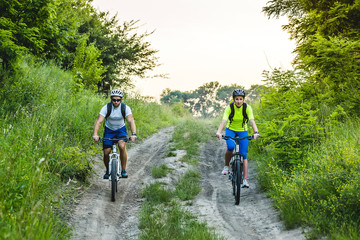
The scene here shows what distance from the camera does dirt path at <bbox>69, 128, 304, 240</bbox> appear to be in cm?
464

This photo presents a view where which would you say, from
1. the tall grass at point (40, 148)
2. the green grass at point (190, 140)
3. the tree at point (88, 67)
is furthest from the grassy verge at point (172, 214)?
the tree at point (88, 67)

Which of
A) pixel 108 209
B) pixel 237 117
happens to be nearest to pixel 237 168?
pixel 237 117

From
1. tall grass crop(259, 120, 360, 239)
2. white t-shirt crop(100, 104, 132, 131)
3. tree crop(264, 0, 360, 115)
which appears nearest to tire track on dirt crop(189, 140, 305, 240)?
tall grass crop(259, 120, 360, 239)

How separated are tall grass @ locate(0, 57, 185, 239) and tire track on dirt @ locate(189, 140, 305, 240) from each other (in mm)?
2789

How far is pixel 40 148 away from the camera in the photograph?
4.53 meters

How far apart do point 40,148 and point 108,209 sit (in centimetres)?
198

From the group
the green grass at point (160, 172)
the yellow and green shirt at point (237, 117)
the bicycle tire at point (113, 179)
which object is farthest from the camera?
the green grass at point (160, 172)

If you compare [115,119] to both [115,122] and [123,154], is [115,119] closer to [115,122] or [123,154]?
[115,122]

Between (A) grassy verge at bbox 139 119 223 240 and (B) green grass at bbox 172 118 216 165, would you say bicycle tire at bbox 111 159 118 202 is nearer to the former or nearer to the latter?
(A) grassy verge at bbox 139 119 223 240

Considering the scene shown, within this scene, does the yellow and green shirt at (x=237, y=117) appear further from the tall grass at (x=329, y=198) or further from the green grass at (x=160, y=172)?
the green grass at (x=160, y=172)

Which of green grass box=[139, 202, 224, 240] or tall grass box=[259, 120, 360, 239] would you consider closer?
tall grass box=[259, 120, 360, 239]

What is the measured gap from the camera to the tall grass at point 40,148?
10.5 feet

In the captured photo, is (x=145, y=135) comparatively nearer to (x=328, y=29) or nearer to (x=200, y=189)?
(x=200, y=189)

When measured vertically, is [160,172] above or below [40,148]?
below
